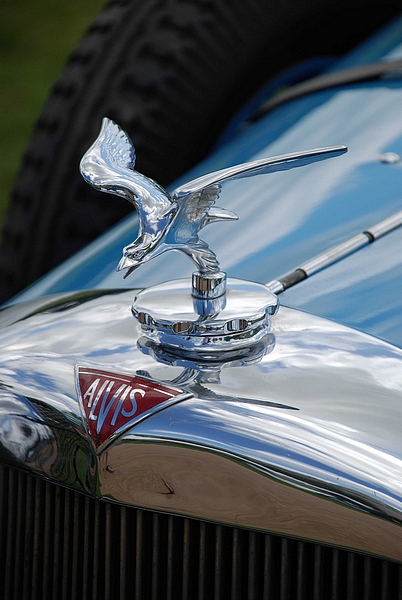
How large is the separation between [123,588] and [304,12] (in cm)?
133

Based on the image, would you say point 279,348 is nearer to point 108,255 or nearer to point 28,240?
point 108,255

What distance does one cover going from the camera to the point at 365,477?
80cm

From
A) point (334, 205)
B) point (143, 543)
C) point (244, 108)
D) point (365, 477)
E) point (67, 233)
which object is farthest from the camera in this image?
point (244, 108)

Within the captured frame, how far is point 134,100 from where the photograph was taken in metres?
1.80

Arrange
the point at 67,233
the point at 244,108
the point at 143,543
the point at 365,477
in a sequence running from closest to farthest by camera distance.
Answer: the point at 365,477
the point at 143,543
the point at 67,233
the point at 244,108

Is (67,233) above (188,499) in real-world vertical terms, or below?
above

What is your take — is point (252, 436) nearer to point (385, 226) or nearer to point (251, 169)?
point (251, 169)

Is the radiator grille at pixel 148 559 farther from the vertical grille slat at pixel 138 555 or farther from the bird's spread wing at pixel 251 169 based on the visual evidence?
the bird's spread wing at pixel 251 169

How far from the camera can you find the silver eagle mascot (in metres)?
0.89

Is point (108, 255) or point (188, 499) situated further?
point (108, 255)

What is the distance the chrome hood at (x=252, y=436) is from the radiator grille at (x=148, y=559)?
4 cm

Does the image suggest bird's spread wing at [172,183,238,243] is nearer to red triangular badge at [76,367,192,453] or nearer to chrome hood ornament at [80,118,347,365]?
chrome hood ornament at [80,118,347,365]

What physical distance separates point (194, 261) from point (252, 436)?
0.21 meters

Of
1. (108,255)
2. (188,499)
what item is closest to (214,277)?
(188,499)
